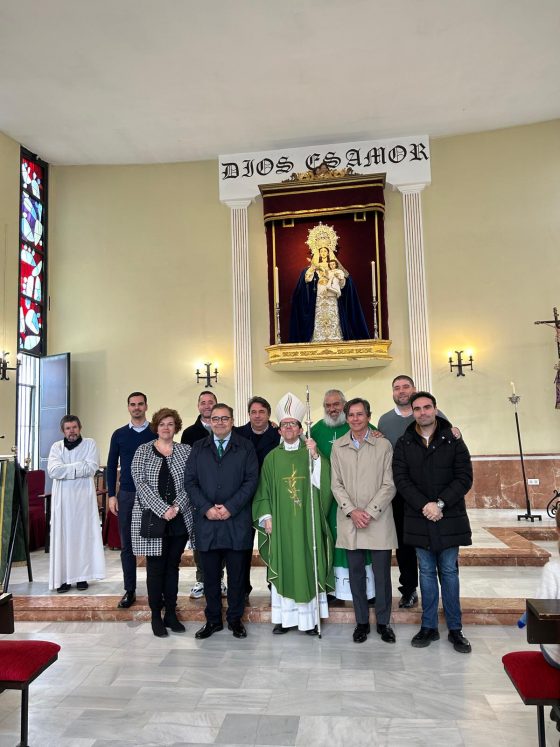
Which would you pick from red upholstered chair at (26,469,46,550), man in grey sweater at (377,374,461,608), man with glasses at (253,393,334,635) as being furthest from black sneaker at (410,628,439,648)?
red upholstered chair at (26,469,46,550)

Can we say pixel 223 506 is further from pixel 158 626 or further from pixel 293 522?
pixel 158 626

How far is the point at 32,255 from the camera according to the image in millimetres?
9500

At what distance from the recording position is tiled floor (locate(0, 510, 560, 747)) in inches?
106

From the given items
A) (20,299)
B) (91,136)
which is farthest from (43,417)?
(91,136)

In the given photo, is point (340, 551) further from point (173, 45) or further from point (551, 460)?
point (173, 45)

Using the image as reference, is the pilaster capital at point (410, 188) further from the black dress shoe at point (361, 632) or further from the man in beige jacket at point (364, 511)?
the black dress shoe at point (361, 632)

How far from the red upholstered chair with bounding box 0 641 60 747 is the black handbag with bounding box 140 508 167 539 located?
1241mm

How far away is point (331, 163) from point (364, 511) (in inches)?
268

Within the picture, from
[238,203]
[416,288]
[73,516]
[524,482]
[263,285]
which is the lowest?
[524,482]

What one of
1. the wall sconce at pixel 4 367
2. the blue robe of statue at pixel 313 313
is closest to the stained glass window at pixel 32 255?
the wall sconce at pixel 4 367

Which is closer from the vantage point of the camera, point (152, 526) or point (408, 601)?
point (152, 526)

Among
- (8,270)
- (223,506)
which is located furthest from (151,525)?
(8,270)

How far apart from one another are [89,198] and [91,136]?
3.60 ft

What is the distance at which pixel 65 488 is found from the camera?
5.05 metres
